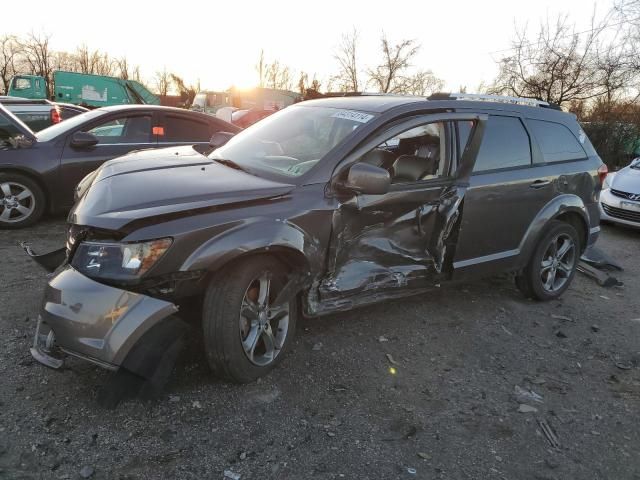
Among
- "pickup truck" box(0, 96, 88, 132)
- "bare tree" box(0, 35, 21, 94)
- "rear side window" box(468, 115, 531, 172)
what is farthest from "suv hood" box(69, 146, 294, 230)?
"bare tree" box(0, 35, 21, 94)

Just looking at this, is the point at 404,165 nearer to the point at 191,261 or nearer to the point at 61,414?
the point at 191,261

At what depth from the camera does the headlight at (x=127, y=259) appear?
259cm

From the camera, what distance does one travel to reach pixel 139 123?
6.66 meters

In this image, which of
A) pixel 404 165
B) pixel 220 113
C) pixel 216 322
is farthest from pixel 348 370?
pixel 220 113

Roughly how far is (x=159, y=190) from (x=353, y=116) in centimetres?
151

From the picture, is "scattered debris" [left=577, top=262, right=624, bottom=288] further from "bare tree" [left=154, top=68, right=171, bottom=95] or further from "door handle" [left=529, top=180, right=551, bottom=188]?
"bare tree" [left=154, top=68, right=171, bottom=95]

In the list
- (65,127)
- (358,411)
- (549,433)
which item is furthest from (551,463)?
(65,127)

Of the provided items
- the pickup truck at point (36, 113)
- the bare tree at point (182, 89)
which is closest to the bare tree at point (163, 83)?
the bare tree at point (182, 89)

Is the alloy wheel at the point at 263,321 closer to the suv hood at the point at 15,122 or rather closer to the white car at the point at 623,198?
the suv hood at the point at 15,122

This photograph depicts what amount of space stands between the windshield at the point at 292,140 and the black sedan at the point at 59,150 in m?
2.94

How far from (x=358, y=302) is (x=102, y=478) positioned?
1.83m

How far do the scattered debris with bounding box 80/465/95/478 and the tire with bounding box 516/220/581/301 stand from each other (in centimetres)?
391

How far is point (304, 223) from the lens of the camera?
10.1 ft

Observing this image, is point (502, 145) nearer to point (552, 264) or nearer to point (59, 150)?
point (552, 264)
